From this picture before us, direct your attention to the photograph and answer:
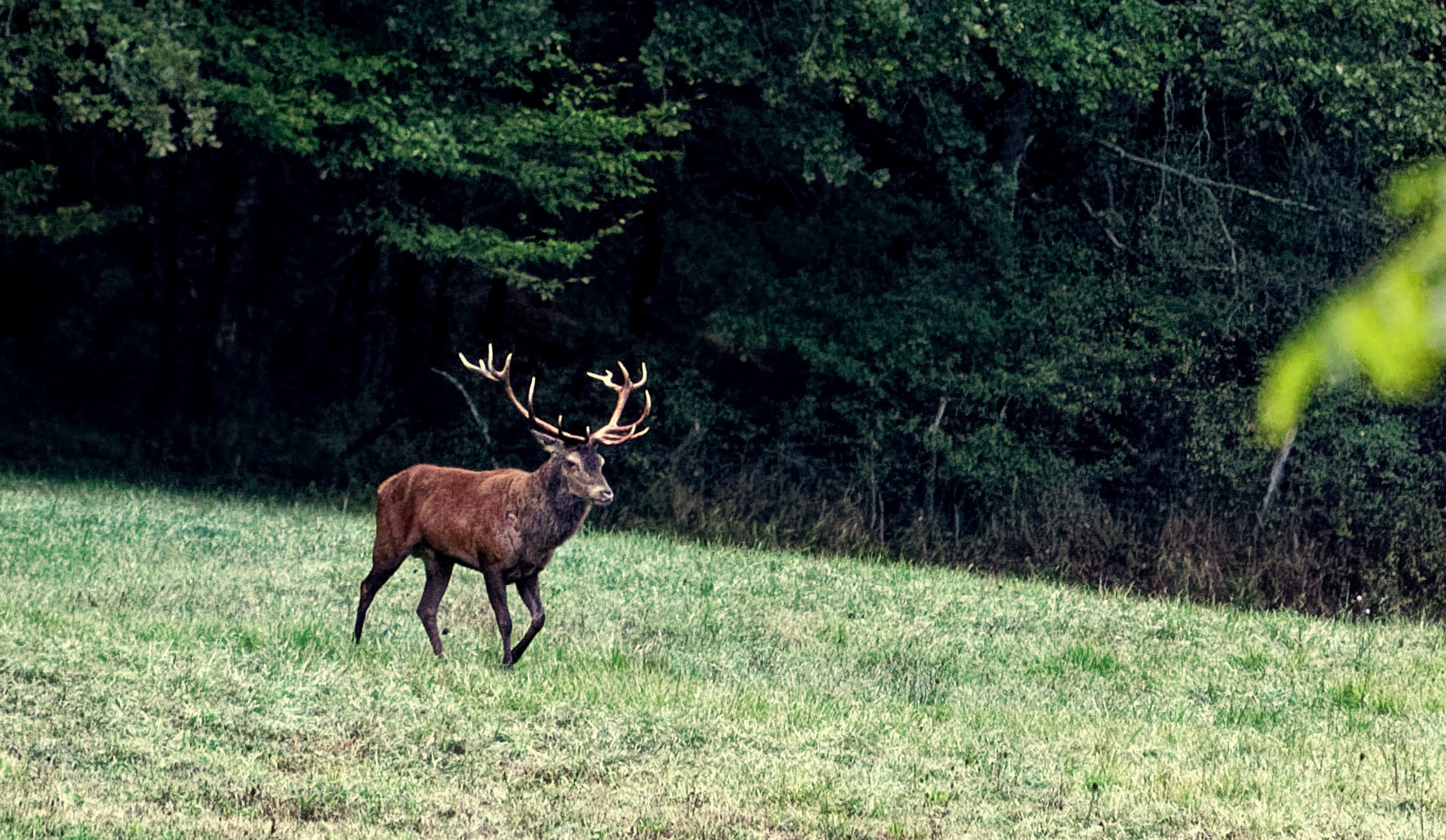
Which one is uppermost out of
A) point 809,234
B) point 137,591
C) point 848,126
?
point 848,126

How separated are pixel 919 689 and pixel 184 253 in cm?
2326

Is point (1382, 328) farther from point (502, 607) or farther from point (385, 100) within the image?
point (385, 100)

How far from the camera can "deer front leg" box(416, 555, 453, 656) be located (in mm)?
11164

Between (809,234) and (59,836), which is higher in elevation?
(809,234)

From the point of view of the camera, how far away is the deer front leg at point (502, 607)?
1083 centimetres

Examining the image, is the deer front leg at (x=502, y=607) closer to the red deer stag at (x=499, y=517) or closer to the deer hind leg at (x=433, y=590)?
the red deer stag at (x=499, y=517)

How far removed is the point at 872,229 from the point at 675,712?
16087 mm

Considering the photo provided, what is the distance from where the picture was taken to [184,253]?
32062 mm

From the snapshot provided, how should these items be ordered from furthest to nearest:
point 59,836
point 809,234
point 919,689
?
1. point 809,234
2. point 919,689
3. point 59,836

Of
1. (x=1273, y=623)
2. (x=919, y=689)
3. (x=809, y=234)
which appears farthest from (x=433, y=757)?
(x=809, y=234)

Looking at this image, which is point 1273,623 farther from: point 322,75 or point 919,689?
point 322,75

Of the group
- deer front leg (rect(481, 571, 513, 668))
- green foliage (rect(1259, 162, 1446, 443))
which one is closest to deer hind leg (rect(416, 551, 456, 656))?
deer front leg (rect(481, 571, 513, 668))

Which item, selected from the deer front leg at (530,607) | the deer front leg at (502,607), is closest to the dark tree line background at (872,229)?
the deer front leg at (530,607)

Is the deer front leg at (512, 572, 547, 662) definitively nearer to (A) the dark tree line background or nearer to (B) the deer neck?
(B) the deer neck
